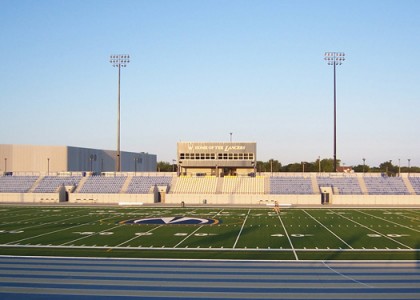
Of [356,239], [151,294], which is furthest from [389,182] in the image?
[151,294]

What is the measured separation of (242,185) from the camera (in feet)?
202

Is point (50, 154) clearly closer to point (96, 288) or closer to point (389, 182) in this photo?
point (389, 182)

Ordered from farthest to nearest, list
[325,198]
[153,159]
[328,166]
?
1. [153,159]
2. [328,166]
3. [325,198]

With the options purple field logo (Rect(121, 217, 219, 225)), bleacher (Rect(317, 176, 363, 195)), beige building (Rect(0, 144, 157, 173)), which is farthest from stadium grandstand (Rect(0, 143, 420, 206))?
beige building (Rect(0, 144, 157, 173))

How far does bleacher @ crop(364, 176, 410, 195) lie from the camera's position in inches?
2293

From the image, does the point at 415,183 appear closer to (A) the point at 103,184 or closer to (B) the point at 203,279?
(A) the point at 103,184

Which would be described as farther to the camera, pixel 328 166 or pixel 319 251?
pixel 328 166

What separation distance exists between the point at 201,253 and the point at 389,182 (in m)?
43.7

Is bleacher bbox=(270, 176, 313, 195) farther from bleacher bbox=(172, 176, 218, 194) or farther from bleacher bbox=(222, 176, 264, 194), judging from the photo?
bleacher bbox=(172, 176, 218, 194)

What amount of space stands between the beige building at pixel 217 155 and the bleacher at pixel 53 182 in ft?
44.1

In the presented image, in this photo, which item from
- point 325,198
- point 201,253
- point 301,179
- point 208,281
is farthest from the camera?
point 301,179

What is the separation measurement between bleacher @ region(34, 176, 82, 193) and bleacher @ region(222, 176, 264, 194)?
18779 mm

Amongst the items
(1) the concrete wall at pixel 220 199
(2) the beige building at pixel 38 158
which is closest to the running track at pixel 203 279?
(1) the concrete wall at pixel 220 199

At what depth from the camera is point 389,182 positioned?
200 ft
